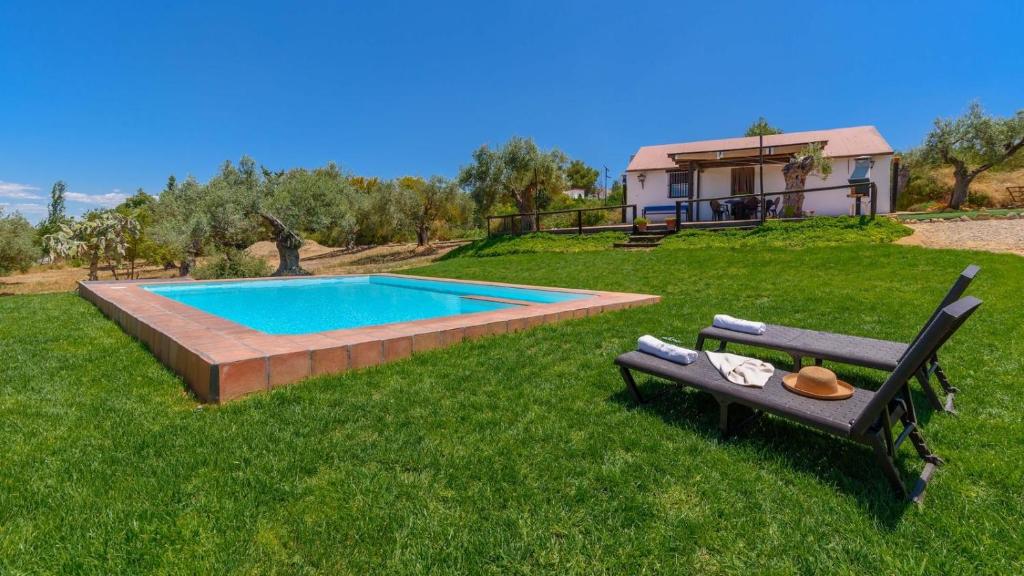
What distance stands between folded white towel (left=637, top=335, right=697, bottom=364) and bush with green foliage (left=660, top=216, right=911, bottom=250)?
421 inches

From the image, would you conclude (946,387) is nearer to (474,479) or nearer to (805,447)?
(805,447)

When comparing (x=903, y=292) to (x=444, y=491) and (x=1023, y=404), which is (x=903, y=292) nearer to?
(x=1023, y=404)

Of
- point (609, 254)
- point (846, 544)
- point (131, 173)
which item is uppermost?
point (131, 173)

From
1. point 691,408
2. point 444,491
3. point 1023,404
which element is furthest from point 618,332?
point 444,491

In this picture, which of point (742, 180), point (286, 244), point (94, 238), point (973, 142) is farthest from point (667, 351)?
point (973, 142)

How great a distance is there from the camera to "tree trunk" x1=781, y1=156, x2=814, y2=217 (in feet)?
49.8

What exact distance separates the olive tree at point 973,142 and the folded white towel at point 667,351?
2521cm

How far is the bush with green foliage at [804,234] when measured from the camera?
11.5 metres

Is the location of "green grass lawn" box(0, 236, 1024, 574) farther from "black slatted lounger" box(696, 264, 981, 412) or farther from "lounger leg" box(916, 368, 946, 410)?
"black slatted lounger" box(696, 264, 981, 412)

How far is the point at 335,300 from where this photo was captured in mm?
10477

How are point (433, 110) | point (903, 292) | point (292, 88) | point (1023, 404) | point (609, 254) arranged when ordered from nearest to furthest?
1. point (1023, 404)
2. point (903, 292)
3. point (609, 254)
4. point (292, 88)
5. point (433, 110)

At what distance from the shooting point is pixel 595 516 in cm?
194

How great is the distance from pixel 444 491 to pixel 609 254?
12225 millimetres

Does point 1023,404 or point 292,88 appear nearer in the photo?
point 1023,404
